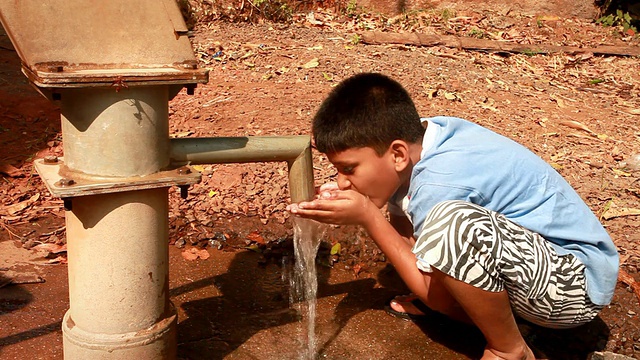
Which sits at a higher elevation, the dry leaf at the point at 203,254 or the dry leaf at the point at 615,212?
the dry leaf at the point at 615,212

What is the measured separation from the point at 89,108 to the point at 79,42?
181 mm

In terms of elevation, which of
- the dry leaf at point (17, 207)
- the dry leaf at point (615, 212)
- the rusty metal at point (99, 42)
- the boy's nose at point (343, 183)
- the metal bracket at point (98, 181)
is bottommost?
the dry leaf at point (17, 207)


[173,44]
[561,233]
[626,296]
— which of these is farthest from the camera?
[626,296]

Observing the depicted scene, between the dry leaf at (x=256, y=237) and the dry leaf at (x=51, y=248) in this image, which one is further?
the dry leaf at (x=256, y=237)

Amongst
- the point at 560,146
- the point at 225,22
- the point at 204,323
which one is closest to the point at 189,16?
the point at 225,22

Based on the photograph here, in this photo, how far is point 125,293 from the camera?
6.88ft

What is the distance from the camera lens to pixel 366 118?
2.40 meters

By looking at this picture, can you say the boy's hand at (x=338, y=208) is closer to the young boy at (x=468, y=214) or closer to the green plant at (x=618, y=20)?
the young boy at (x=468, y=214)

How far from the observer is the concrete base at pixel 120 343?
2.11m

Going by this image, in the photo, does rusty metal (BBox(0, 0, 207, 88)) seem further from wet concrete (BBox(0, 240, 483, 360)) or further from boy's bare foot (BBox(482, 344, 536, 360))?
boy's bare foot (BBox(482, 344, 536, 360))

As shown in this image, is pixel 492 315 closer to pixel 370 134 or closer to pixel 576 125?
pixel 370 134

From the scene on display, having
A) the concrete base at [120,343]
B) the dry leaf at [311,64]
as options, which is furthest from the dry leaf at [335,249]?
the dry leaf at [311,64]

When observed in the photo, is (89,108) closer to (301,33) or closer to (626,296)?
(626,296)

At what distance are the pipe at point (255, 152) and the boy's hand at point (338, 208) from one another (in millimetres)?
62
